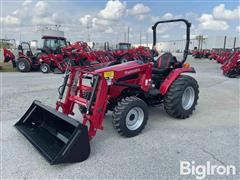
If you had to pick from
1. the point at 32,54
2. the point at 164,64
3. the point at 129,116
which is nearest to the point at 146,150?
the point at 129,116

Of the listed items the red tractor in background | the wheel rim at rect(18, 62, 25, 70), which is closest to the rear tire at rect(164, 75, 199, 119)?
the red tractor in background

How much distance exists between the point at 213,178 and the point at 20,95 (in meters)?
5.85

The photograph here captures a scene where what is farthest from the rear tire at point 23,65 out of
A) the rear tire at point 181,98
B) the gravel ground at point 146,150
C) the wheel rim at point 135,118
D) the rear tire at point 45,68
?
the wheel rim at point 135,118

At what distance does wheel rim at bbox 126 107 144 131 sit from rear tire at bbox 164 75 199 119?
776mm

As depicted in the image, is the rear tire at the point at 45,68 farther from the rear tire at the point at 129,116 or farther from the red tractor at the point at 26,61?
the rear tire at the point at 129,116

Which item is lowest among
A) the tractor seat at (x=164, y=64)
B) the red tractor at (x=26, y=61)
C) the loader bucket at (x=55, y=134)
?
the loader bucket at (x=55, y=134)

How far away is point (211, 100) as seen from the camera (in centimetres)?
609

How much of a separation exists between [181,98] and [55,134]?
2.43 m

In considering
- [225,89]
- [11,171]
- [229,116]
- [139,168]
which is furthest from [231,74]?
[11,171]

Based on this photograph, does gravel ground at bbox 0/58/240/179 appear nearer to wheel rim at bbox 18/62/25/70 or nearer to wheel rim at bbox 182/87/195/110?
wheel rim at bbox 182/87/195/110

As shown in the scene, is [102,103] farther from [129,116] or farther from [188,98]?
[188,98]

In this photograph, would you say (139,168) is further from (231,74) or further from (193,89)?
Answer: (231,74)

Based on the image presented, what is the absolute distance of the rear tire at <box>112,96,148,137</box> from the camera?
3.43 m

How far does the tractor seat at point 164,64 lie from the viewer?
179 inches
